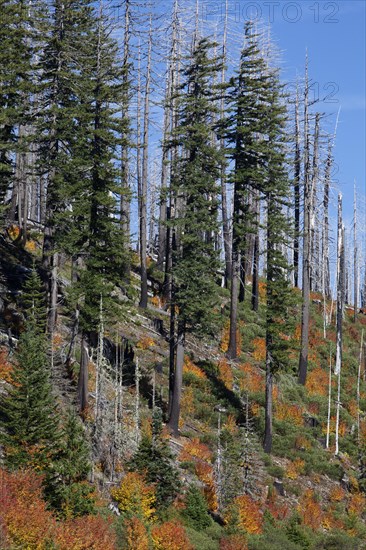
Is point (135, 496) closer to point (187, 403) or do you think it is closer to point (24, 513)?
point (24, 513)

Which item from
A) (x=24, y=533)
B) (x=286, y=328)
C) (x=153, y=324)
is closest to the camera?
(x=24, y=533)

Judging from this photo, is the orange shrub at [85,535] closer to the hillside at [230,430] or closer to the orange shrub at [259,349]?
the hillside at [230,430]

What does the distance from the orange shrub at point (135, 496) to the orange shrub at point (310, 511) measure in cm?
691

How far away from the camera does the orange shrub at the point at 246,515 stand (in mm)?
21562

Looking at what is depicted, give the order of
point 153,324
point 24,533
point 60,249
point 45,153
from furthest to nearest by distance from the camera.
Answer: point 153,324 < point 45,153 < point 60,249 < point 24,533

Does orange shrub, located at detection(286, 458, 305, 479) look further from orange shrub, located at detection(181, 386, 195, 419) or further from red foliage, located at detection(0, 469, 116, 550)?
red foliage, located at detection(0, 469, 116, 550)

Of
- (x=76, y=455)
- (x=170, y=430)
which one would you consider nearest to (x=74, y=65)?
(x=170, y=430)

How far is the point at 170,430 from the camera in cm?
2700

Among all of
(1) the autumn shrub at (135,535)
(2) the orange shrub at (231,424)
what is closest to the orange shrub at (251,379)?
(2) the orange shrub at (231,424)

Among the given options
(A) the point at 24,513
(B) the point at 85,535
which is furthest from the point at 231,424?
(A) the point at 24,513

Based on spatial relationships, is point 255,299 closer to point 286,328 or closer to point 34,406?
point 286,328

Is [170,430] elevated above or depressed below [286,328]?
below

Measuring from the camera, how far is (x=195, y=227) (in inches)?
1112

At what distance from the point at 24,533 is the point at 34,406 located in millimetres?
4271
